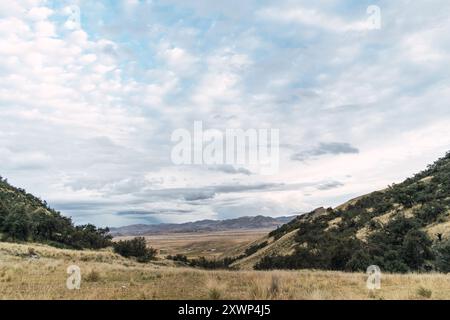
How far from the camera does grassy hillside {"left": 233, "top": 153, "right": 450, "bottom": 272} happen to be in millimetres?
31391

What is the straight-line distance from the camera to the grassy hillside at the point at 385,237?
3139 centimetres

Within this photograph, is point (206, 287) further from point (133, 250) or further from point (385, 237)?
point (133, 250)

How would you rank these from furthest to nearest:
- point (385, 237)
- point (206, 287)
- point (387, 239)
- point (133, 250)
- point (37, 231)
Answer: point (133, 250), point (37, 231), point (385, 237), point (387, 239), point (206, 287)

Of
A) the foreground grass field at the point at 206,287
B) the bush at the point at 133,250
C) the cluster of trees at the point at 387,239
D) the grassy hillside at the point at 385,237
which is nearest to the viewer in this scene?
the foreground grass field at the point at 206,287

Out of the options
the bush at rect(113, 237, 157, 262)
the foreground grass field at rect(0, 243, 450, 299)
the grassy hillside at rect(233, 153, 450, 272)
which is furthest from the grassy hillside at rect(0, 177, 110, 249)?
the foreground grass field at rect(0, 243, 450, 299)

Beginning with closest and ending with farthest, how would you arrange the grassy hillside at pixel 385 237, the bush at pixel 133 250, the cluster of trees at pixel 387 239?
1. the cluster of trees at pixel 387 239
2. the grassy hillside at pixel 385 237
3. the bush at pixel 133 250

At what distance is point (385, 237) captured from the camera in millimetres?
38781

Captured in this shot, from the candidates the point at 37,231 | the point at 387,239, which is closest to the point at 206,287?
the point at 387,239

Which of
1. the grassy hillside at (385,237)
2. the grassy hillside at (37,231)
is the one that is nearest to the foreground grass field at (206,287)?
the grassy hillside at (385,237)

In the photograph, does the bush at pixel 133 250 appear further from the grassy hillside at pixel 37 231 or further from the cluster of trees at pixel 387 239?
the cluster of trees at pixel 387 239

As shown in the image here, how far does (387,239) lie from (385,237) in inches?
15.6

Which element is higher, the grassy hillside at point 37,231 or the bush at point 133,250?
the grassy hillside at point 37,231

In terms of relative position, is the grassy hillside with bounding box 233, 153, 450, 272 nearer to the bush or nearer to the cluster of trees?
the cluster of trees
